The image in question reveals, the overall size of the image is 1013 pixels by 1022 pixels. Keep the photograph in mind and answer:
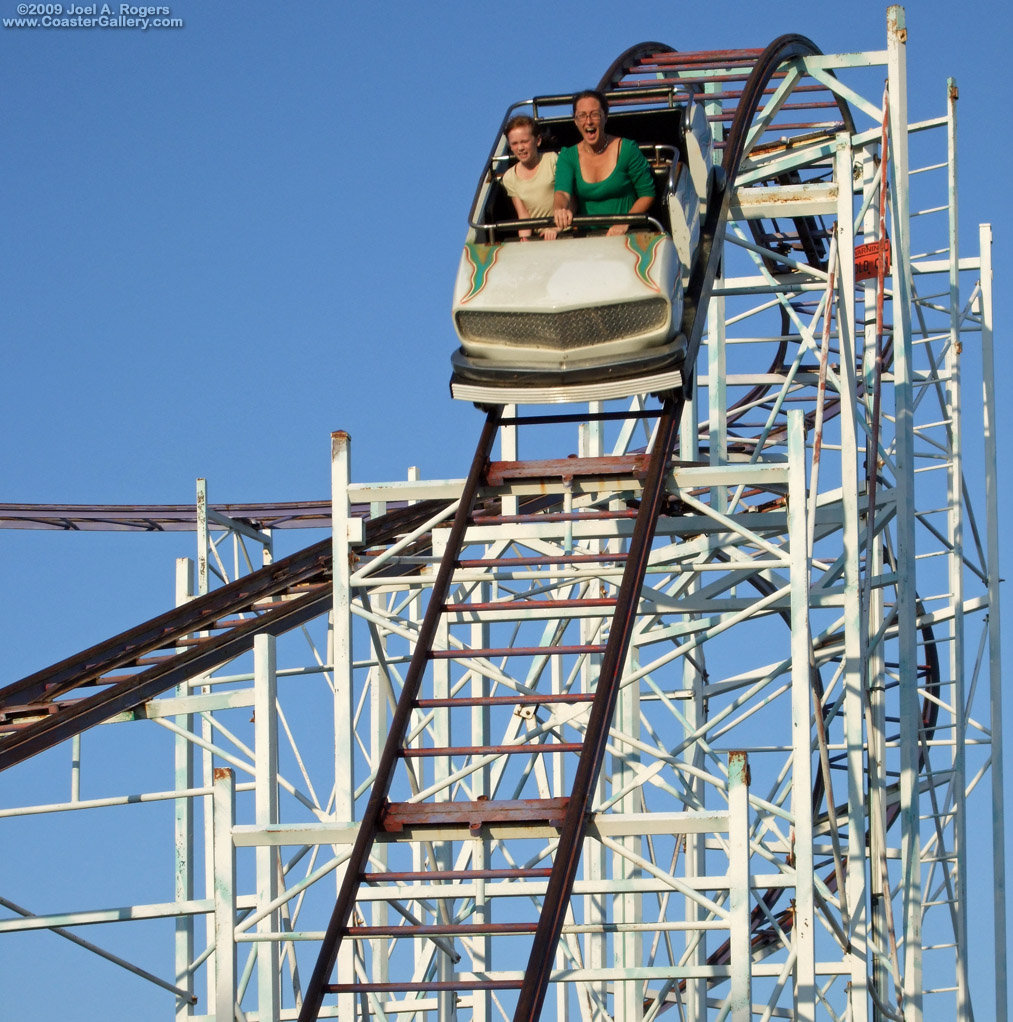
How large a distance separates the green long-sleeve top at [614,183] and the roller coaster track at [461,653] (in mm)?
615

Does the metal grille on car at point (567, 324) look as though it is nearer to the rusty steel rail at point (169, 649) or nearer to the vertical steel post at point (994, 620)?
the rusty steel rail at point (169, 649)

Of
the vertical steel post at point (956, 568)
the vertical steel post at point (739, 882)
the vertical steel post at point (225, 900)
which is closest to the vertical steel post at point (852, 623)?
the vertical steel post at point (956, 568)

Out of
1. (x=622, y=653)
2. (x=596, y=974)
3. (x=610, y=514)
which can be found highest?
(x=610, y=514)

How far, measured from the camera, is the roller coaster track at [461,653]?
988cm

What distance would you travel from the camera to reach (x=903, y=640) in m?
15.2

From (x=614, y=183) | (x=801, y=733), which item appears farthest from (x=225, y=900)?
(x=614, y=183)

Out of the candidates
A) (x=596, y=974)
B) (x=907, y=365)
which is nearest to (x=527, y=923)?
(x=596, y=974)

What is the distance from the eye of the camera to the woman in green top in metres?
12.7

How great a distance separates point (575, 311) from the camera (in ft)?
39.1

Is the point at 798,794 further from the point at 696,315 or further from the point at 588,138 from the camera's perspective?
the point at 588,138

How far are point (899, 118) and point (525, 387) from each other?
17.1ft

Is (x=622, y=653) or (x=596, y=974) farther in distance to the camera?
(x=596, y=974)

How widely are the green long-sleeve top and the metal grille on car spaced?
921mm

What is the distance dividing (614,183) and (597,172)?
0.14 meters
